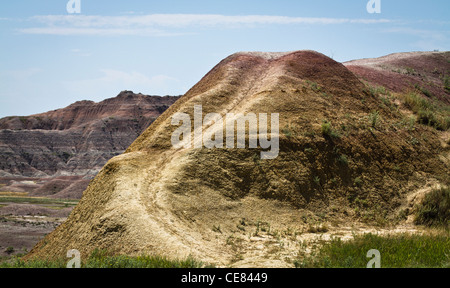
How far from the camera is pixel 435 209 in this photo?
39.7 feet

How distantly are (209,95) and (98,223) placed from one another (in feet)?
24.4

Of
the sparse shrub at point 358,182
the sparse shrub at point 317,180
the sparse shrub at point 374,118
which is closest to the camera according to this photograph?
the sparse shrub at point 317,180

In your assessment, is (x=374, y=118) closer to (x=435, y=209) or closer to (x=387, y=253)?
(x=435, y=209)

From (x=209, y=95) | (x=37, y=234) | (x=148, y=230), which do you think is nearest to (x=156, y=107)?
(x=37, y=234)

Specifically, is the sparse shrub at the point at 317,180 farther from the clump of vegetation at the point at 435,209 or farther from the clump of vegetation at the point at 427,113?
the clump of vegetation at the point at 427,113

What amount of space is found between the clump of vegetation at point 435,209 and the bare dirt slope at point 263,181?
0.70 meters

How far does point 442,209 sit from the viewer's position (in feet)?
39.5

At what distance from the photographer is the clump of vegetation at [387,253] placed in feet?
24.4

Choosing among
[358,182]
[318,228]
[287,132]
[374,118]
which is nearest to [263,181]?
[318,228]

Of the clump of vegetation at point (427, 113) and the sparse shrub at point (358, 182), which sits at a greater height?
the clump of vegetation at point (427, 113)

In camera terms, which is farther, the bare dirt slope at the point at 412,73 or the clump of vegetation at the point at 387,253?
the bare dirt slope at the point at 412,73

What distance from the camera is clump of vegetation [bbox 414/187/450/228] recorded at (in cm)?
1187

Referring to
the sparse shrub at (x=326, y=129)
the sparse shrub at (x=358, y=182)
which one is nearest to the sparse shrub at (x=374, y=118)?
the sparse shrub at (x=326, y=129)
